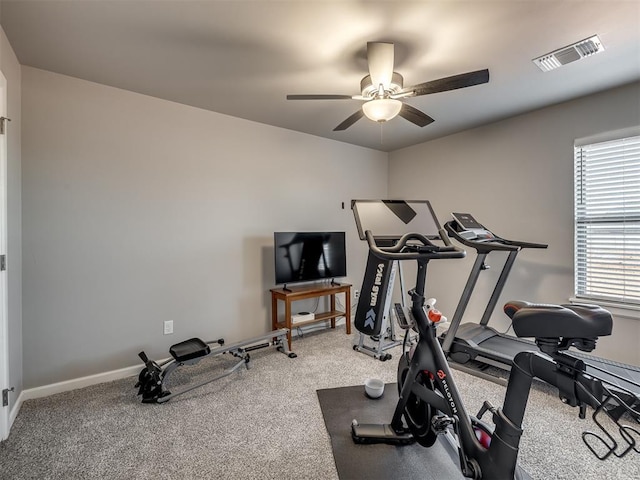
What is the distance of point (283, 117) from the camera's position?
11.1 feet

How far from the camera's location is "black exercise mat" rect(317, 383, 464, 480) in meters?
1.64

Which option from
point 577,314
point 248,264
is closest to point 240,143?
point 248,264

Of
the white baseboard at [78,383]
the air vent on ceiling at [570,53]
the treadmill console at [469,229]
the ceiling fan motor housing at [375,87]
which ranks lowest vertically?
the white baseboard at [78,383]

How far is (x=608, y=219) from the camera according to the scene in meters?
2.82

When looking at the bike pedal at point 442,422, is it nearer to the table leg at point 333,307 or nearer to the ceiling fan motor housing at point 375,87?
the ceiling fan motor housing at point 375,87

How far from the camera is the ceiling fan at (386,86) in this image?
1.91m

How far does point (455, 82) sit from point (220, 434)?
265cm

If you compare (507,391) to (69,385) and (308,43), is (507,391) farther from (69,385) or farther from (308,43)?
(69,385)

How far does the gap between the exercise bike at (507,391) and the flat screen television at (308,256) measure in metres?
1.88

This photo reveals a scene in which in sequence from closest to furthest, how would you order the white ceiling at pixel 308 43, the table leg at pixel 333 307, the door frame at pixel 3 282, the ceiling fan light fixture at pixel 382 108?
the white ceiling at pixel 308 43
the door frame at pixel 3 282
the ceiling fan light fixture at pixel 382 108
the table leg at pixel 333 307

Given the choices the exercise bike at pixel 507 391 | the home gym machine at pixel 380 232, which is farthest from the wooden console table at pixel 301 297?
the exercise bike at pixel 507 391

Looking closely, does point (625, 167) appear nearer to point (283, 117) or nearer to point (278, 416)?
point (283, 117)

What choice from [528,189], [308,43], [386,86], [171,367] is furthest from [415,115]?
[171,367]

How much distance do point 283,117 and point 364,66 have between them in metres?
1.28
